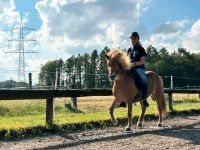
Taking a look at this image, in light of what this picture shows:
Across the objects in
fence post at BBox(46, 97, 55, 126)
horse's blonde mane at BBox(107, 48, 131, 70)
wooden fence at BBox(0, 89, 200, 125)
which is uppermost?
horse's blonde mane at BBox(107, 48, 131, 70)

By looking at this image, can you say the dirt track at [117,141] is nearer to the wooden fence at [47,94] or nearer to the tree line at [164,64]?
the wooden fence at [47,94]

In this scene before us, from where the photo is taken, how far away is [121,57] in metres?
10.5

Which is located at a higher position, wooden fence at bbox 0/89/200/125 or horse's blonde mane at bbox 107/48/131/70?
horse's blonde mane at bbox 107/48/131/70

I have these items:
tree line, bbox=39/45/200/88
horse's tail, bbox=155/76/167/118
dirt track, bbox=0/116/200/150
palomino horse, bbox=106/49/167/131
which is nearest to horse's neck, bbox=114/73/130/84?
palomino horse, bbox=106/49/167/131

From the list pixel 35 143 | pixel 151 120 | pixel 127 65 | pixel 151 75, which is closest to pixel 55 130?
pixel 35 143

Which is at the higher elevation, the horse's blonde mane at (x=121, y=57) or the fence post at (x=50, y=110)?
the horse's blonde mane at (x=121, y=57)

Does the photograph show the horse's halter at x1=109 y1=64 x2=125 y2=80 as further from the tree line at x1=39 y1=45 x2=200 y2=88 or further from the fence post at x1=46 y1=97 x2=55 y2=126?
the tree line at x1=39 y1=45 x2=200 y2=88

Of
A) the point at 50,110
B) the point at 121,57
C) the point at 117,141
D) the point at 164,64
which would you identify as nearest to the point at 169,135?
the point at 117,141

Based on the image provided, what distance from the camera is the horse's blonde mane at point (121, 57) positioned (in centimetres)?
1042

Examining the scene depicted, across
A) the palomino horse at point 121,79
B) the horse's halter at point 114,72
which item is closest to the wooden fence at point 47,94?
the palomino horse at point 121,79

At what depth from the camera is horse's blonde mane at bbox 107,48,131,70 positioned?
10424 millimetres

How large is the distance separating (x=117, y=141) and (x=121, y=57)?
256 centimetres

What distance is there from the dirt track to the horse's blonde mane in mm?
1724

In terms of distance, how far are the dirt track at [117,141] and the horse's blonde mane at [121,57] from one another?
1.72 m
